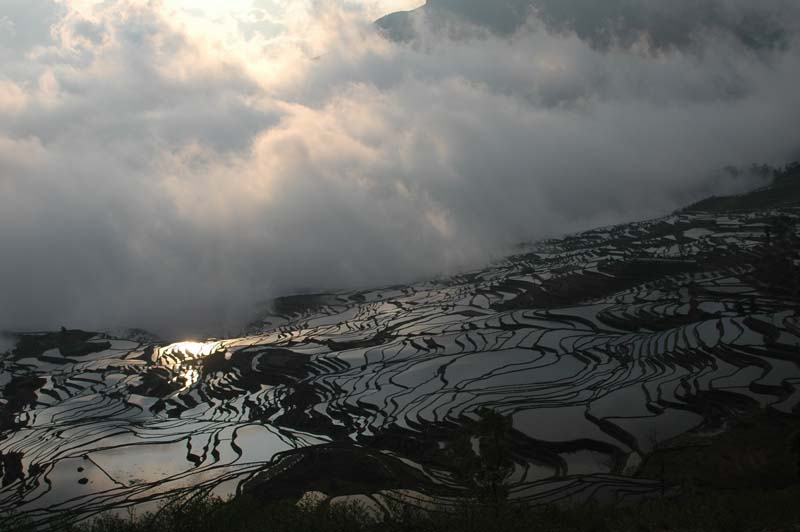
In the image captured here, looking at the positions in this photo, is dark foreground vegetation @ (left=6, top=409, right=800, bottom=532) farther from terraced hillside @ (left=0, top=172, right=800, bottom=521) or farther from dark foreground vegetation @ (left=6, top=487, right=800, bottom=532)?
terraced hillside @ (left=0, top=172, right=800, bottom=521)

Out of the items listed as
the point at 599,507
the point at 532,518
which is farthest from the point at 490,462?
the point at 599,507

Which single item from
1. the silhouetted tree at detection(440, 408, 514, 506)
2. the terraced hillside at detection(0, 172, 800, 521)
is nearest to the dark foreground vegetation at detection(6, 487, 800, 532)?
the silhouetted tree at detection(440, 408, 514, 506)

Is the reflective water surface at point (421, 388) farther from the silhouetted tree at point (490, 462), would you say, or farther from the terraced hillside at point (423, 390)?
the silhouetted tree at point (490, 462)

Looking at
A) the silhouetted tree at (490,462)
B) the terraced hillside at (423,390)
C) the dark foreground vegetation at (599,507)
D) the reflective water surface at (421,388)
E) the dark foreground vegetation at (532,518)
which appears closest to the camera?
the dark foreground vegetation at (532,518)

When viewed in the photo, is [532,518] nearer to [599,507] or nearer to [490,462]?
[490,462]

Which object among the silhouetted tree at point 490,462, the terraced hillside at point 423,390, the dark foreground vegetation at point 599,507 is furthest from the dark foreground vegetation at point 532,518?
the terraced hillside at point 423,390

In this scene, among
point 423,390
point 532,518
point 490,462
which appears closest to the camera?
point 532,518

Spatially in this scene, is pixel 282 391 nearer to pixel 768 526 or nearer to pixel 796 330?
pixel 768 526

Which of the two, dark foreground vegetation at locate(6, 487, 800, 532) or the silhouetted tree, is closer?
dark foreground vegetation at locate(6, 487, 800, 532)
